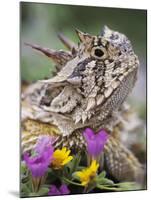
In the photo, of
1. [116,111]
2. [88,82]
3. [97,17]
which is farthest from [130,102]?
[97,17]

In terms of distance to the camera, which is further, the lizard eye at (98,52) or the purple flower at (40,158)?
the lizard eye at (98,52)

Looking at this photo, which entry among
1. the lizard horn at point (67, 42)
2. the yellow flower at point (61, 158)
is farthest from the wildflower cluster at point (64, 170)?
the lizard horn at point (67, 42)

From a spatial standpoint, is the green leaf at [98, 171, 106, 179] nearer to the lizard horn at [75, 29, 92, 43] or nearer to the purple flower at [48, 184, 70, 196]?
the purple flower at [48, 184, 70, 196]

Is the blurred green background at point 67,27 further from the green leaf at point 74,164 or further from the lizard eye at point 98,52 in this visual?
the green leaf at point 74,164

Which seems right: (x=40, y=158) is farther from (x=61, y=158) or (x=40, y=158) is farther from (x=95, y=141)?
(x=95, y=141)

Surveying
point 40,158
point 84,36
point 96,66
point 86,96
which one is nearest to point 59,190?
point 40,158

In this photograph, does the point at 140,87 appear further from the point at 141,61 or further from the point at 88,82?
the point at 88,82

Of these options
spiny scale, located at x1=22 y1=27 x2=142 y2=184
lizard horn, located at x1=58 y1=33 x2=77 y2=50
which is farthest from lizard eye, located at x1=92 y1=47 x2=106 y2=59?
lizard horn, located at x1=58 y1=33 x2=77 y2=50
